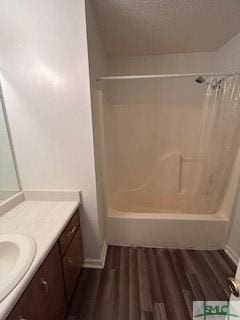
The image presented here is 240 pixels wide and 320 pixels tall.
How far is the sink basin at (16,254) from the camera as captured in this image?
745 millimetres

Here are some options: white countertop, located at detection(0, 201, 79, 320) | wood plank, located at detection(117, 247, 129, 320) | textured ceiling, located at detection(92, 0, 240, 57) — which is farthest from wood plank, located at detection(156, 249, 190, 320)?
textured ceiling, located at detection(92, 0, 240, 57)

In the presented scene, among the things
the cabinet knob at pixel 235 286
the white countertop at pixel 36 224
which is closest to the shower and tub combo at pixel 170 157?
the white countertop at pixel 36 224

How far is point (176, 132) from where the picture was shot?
2.32 m

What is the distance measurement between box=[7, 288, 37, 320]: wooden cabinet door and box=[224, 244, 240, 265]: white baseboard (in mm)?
1777

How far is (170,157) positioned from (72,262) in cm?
174

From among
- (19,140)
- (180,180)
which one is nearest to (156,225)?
(180,180)

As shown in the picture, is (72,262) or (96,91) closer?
(72,262)

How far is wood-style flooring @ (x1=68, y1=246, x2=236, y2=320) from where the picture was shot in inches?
49.9

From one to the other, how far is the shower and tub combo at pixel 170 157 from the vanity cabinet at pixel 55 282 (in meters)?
0.55

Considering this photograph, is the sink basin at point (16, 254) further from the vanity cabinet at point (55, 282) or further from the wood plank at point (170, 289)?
the wood plank at point (170, 289)

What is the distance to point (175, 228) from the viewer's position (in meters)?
1.79

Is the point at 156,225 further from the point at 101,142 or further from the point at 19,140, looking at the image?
the point at 19,140

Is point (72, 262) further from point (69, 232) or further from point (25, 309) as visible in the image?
point (25, 309)

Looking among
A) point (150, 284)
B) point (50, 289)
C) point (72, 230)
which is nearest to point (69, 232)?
point (72, 230)
